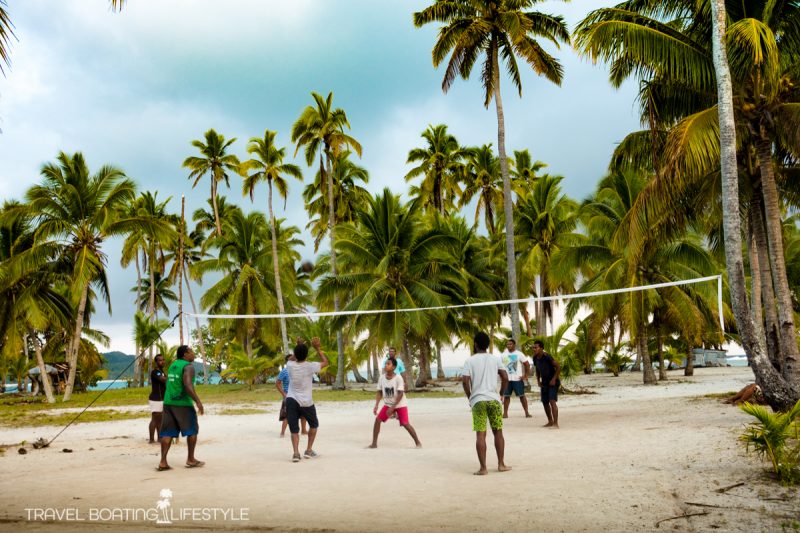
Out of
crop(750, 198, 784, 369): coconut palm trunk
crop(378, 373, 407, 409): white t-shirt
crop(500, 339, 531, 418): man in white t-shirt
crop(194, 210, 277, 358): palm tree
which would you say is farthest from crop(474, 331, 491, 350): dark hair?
crop(194, 210, 277, 358): palm tree

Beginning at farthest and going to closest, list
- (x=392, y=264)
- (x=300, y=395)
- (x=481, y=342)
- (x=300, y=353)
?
(x=392, y=264)
(x=300, y=395)
(x=300, y=353)
(x=481, y=342)

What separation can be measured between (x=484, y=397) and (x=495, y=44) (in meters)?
18.4

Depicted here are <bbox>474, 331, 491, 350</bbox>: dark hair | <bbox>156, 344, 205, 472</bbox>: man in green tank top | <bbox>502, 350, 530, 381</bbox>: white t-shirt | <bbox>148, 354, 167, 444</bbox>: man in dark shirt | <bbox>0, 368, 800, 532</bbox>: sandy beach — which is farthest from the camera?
<bbox>502, 350, 530, 381</bbox>: white t-shirt

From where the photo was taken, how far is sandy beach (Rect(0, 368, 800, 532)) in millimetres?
5539

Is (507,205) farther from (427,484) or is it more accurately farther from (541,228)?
(427,484)

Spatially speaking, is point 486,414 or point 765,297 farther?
point 765,297

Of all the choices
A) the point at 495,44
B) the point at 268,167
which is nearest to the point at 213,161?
the point at 268,167

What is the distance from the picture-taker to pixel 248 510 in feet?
20.0

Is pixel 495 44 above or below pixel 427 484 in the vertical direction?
above

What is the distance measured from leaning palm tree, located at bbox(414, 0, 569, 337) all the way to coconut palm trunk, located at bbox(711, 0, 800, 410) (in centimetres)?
1163

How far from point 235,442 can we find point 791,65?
44.4 ft

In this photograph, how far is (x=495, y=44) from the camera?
902 inches

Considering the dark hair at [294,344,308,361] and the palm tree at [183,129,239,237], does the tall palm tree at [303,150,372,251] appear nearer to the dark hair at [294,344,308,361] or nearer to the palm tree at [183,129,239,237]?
the palm tree at [183,129,239,237]

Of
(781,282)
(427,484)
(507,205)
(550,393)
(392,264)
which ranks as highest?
(507,205)
